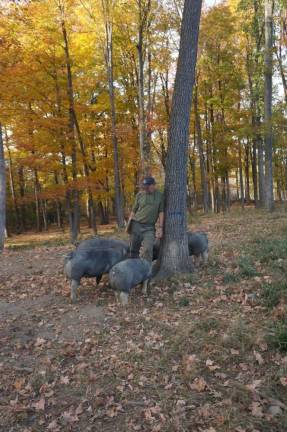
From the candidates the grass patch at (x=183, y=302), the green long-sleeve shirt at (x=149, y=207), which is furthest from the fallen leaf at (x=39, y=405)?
the green long-sleeve shirt at (x=149, y=207)

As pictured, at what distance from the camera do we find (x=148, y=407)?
385 cm

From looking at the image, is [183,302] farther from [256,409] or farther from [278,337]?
[256,409]

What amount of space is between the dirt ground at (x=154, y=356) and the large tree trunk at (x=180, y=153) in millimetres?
555

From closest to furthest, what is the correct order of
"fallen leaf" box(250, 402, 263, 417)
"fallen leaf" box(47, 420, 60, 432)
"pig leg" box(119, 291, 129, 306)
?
"fallen leaf" box(250, 402, 263, 417) < "fallen leaf" box(47, 420, 60, 432) < "pig leg" box(119, 291, 129, 306)

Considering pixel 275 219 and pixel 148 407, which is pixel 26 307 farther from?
pixel 275 219

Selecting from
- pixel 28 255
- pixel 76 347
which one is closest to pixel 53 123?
pixel 28 255

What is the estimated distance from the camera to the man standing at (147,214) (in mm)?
7230

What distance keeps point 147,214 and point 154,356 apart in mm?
3178

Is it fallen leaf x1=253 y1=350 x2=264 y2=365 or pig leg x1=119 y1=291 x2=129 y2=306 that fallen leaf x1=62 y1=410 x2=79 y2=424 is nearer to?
fallen leaf x1=253 y1=350 x2=264 y2=365

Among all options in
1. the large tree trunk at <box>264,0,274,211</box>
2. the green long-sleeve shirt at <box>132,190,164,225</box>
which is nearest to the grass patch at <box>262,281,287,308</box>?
the green long-sleeve shirt at <box>132,190,164,225</box>

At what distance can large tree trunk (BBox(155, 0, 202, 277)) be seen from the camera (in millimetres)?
6973

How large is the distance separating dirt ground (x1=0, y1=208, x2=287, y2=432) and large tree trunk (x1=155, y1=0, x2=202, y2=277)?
0.55 m

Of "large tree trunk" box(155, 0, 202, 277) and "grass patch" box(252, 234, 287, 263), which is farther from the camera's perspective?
"grass patch" box(252, 234, 287, 263)

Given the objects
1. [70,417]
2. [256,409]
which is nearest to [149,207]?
[70,417]
